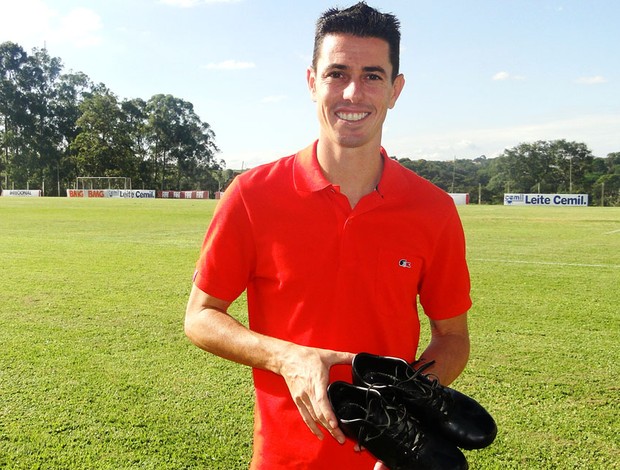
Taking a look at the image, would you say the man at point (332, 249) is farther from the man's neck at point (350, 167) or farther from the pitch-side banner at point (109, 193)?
the pitch-side banner at point (109, 193)

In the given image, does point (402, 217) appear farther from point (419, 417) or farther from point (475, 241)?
point (475, 241)

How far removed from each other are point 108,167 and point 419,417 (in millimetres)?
87478

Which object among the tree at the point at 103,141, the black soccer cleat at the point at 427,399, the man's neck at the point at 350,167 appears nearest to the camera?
the black soccer cleat at the point at 427,399

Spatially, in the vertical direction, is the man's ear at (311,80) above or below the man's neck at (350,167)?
above

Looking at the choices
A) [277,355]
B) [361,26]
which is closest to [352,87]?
[361,26]

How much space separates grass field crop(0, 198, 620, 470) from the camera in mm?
3727

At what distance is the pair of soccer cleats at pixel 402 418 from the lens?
163 cm

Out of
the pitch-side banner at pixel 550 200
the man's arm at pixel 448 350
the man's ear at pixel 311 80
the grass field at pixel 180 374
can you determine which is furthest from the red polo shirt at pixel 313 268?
the pitch-side banner at pixel 550 200

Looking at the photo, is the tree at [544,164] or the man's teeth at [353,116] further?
the tree at [544,164]

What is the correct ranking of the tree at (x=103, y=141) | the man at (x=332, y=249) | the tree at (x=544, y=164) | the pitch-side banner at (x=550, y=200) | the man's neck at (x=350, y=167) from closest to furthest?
the man at (x=332, y=249) < the man's neck at (x=350, y=167) < the pitch-side banner at (x=550, y=200) < the tree at (x=544, y=164) < the tree at (x=103, y=141)

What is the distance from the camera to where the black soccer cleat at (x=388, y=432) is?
162cm

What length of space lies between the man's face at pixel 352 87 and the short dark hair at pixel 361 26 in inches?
0.9

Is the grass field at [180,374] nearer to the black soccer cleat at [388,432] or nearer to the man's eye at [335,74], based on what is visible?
the black soccer cleat at [388,432]

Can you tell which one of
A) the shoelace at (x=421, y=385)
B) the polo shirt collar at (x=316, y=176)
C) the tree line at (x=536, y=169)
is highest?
the tree line at (x=536, y=169)
